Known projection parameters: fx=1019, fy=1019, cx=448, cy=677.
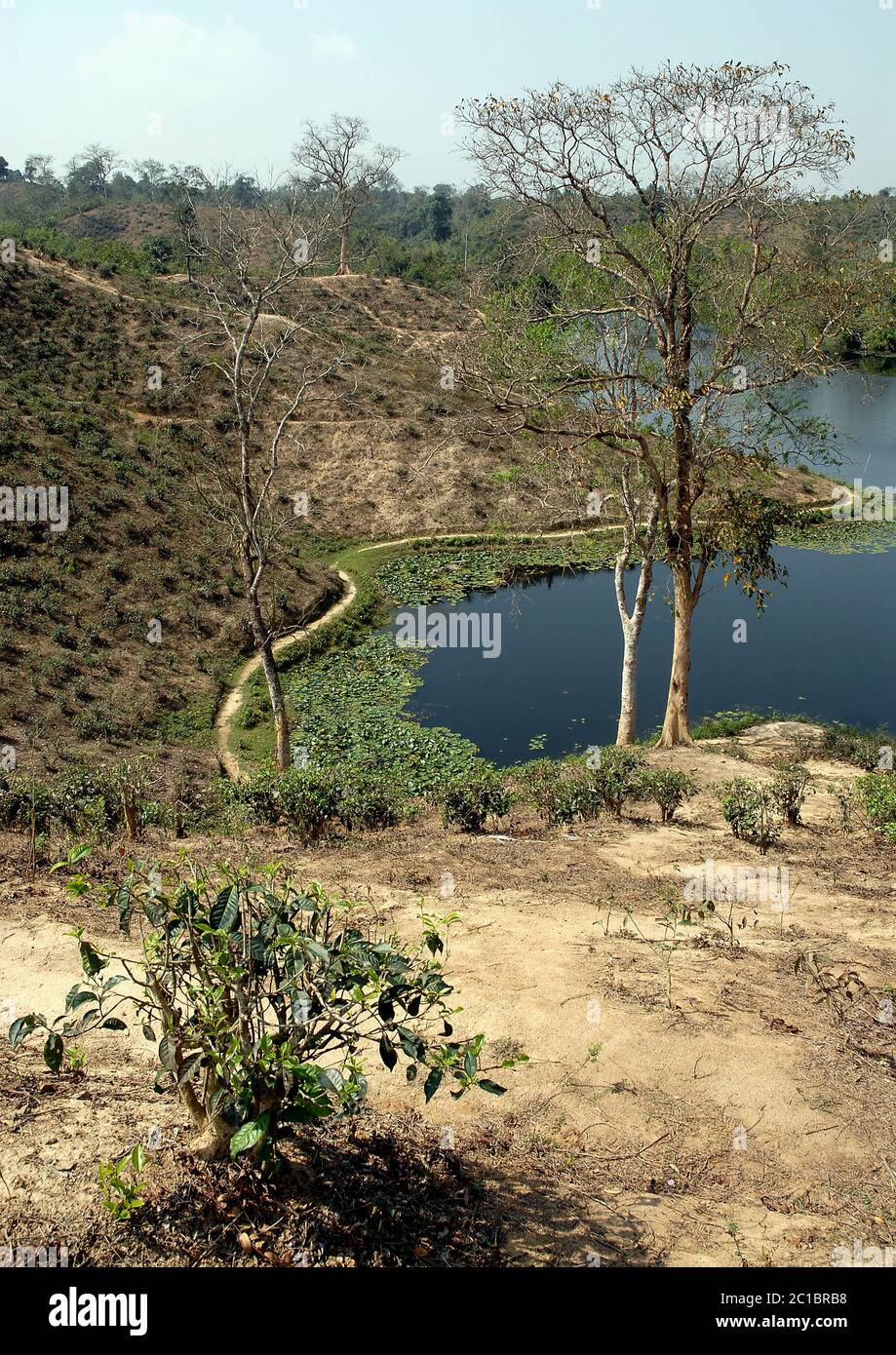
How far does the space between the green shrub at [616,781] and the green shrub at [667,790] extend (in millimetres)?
116

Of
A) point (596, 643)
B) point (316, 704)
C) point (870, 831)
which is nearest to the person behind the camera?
point (870, 831)

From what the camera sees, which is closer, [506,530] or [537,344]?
[537,344]

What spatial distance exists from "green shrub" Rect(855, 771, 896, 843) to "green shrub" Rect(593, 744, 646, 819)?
2.39 metres

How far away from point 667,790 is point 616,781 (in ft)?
1.79

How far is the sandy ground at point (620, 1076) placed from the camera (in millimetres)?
4199

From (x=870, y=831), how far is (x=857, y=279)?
7.34 metres

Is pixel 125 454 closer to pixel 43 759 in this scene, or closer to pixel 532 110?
pixel 43 759

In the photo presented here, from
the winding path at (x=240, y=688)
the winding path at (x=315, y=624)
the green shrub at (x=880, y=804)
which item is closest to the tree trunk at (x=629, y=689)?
the winding path at (x=315, y=624)

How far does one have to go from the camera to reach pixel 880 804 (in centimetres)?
1046

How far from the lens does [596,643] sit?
23.0 metres

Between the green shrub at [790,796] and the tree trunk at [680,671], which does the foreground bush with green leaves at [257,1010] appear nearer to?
the green shrub at [790,796]

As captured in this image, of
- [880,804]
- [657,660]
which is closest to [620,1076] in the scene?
[880,804]

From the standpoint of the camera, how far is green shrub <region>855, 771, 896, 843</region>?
1011cm
